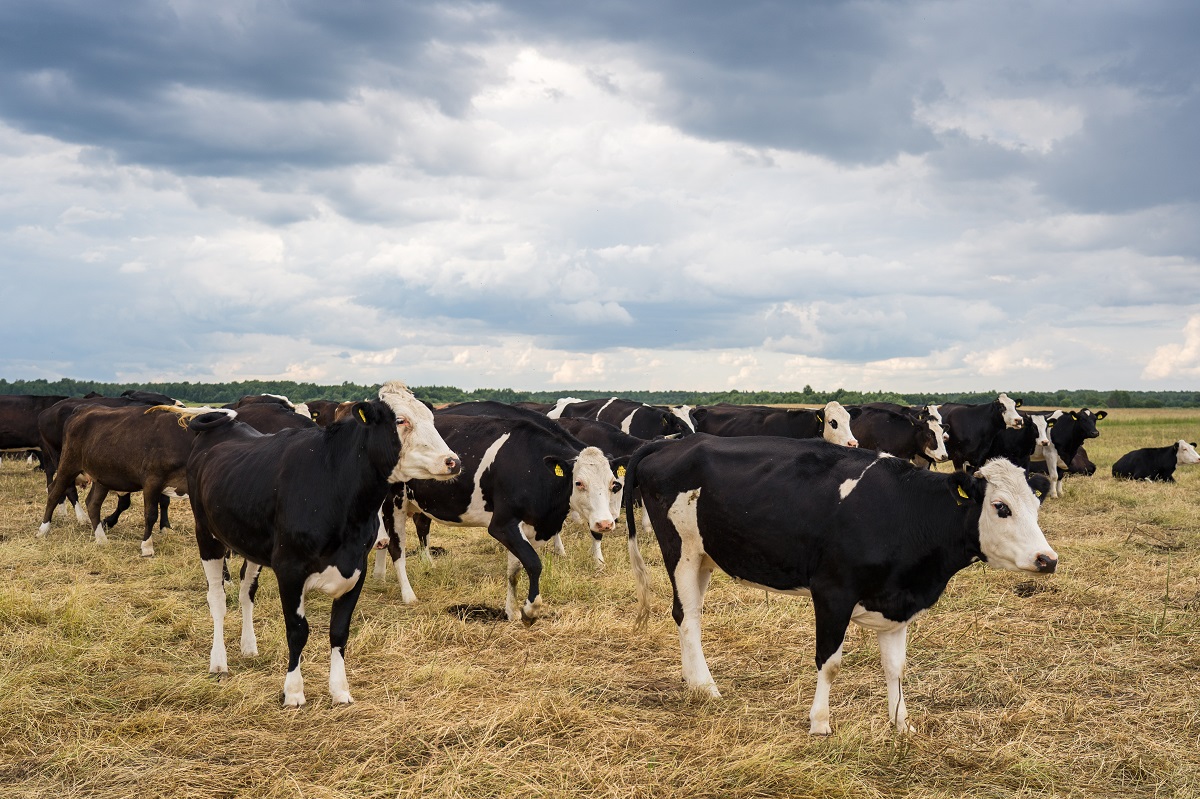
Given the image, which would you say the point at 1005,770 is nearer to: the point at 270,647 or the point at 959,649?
the point at 959,649

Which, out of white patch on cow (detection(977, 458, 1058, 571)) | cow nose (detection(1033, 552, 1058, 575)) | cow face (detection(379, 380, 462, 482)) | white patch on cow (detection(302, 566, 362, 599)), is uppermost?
cow face (detection(379, 380, 462, 482))

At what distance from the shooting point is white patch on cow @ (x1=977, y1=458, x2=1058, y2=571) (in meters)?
5.32

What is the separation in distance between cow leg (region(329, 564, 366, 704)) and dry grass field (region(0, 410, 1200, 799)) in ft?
0.42

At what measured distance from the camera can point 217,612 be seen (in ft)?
23.4

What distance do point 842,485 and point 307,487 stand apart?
3738 millimetres

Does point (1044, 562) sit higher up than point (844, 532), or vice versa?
point (844, 532)

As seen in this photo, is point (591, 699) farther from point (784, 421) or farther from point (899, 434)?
point (899, 434)

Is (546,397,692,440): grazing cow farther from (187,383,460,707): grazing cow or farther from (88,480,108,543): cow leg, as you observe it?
(187,383,460,707): grazing cow

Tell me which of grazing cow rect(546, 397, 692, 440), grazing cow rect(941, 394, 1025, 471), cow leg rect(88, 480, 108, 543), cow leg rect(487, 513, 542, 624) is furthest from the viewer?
grazing cow rect(941, 394, 1025, 471)

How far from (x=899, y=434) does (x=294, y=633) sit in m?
16.3

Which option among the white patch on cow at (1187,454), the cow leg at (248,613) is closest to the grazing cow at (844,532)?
the cow leg at (248,613)

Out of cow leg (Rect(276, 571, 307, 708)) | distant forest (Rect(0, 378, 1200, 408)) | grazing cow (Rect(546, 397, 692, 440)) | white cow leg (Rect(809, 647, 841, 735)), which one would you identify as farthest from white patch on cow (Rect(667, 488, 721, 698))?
distant forest (Rect(0, 378, 1200, 408))

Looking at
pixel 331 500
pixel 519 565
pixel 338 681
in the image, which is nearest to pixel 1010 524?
pixel 331 500

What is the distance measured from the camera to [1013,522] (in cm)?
539
